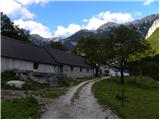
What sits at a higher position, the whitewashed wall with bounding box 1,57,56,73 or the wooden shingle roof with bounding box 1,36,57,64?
the wooden shingle roof with bounding box 1,36,57,64

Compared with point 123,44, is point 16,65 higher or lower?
lower

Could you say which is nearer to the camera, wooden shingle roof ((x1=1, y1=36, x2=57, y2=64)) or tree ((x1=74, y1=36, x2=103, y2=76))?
wooden shingle roof ((x1=1, y1=36, x2=57, y2=64))

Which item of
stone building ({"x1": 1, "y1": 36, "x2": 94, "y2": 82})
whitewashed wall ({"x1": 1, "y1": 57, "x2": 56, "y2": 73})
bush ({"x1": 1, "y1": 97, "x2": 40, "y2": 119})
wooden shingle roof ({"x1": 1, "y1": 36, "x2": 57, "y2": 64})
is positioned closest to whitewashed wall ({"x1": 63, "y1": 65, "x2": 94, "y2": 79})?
stone building ({"x1": 1, "y1": 36, "x2": 94, "y2": 82})

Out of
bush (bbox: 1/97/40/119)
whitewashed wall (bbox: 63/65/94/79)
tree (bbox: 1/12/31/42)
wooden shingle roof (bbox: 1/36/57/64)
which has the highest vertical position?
tree (bbox: 1/12/31/42)

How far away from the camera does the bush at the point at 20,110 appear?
18392 mm

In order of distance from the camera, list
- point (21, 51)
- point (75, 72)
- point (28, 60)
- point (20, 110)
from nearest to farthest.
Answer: point (20, 110) < point (28, 60) < point (21, 51) < point (75, 72)

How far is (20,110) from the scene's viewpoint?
20.0 metres

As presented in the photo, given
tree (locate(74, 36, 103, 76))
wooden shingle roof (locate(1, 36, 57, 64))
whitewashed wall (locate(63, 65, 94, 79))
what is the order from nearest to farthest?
wooden shingle roof (locate(1, 36, 57, 64)) < whitewashed wall (locate(63, 65, 94, 79)) < tree (locate(74, 36, 103, 76))

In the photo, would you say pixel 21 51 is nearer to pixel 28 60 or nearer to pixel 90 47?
pixel 28 60

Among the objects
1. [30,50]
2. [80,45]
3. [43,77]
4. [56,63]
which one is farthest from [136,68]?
[43,77]

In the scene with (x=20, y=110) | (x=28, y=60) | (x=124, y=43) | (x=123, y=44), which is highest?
(x=124, y=43)

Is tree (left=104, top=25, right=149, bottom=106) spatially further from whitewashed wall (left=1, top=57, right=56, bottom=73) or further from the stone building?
whitewashed wall (left=1, top=57, right=56, bottom=73)

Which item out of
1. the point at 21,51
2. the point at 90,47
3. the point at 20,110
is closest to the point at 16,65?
the point at 21,51

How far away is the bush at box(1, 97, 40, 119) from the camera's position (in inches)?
724
